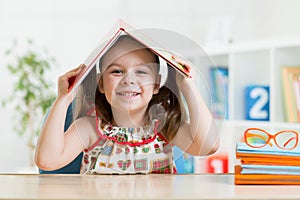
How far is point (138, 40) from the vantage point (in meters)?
0.87

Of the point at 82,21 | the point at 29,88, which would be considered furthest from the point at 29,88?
the point at 82,21

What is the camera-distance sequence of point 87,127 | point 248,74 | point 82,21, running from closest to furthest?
1. point 87,127
2. point 248,74
3. point 82,21

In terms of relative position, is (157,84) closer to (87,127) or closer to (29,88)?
(87,127)

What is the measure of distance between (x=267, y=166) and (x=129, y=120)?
28 centimetres

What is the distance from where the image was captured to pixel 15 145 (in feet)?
11.6

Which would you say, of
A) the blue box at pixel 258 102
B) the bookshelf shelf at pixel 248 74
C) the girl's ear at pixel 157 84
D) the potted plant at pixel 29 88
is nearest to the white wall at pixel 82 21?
the potted plant at pixel 29 88

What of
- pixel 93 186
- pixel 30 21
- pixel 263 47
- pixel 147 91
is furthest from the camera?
pixel 30 21

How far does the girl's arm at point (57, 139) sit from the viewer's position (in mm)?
989

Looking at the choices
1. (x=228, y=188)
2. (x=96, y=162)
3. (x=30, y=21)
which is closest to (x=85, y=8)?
(x=30, y=21)

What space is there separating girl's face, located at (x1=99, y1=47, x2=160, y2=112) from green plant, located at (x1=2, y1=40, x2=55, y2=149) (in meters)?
2.37

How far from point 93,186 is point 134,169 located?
6.8 inches

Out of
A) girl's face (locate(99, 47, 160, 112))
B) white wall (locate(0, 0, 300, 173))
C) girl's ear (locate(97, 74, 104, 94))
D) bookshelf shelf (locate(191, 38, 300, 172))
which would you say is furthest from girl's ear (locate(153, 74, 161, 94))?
white wall (locate(0, 0, 300, 173))

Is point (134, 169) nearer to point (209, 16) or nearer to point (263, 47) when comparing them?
point (263, 47)

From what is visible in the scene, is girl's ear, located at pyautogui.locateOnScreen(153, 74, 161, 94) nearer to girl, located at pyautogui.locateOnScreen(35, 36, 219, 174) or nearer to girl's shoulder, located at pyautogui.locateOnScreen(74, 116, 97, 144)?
girl, located at pyautogui.locateOnScreen(35, 36, 219, 174)
